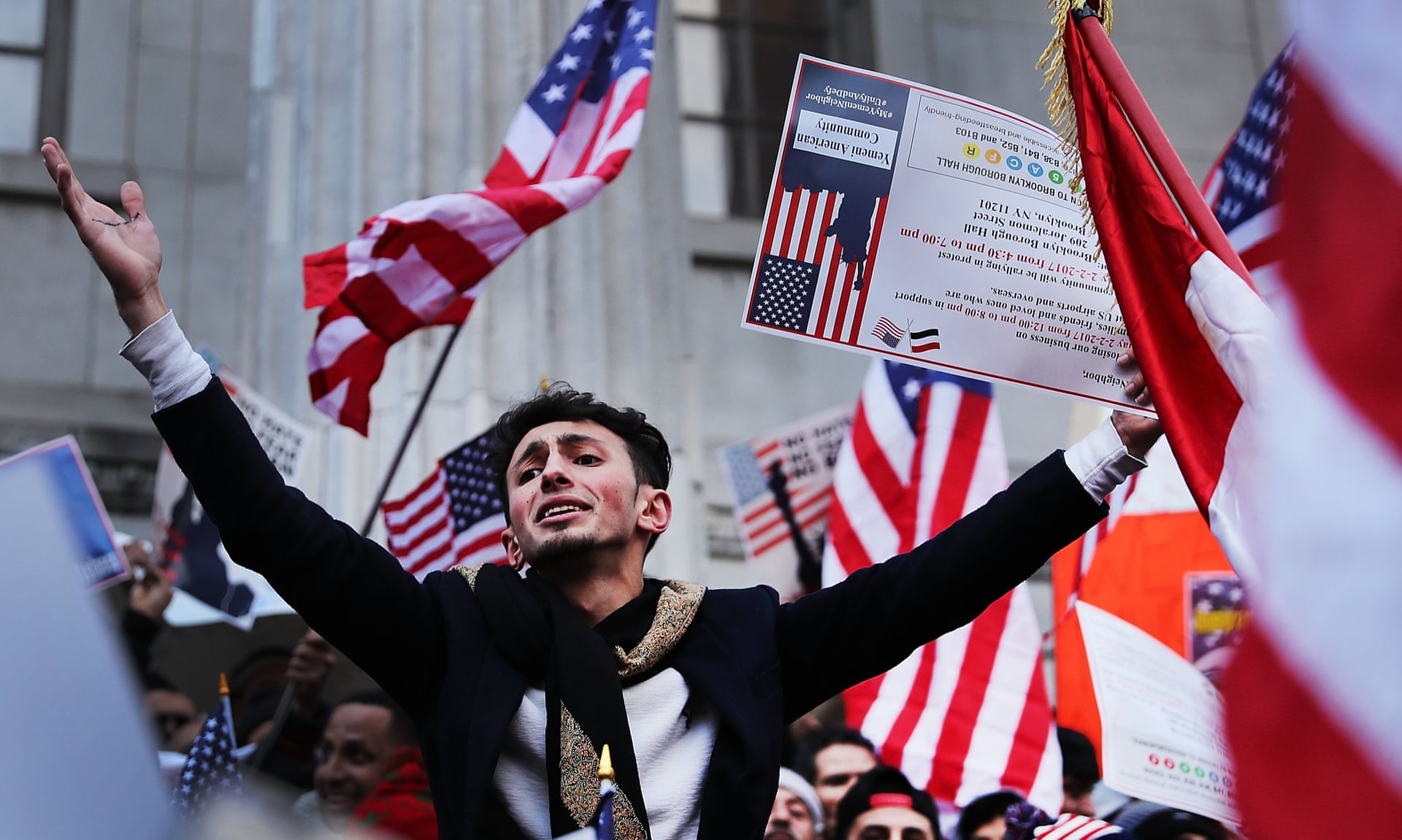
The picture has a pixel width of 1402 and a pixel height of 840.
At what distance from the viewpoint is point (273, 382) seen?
8.42 meters

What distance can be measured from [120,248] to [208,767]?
236cm

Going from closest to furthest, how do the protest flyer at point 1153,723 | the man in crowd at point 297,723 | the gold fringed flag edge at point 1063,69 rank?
the gold fringed flag edge at point 1063,69, the protest flyer at point 1153,723, the man in crowd at point 297,723

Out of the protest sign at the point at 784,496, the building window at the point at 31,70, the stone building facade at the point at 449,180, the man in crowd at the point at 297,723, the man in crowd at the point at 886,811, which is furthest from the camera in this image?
the building window at the point at 31,70

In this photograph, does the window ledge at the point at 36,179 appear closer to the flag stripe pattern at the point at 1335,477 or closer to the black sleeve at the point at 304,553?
the black sleeve at the point at 304,553

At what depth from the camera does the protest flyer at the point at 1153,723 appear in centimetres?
492

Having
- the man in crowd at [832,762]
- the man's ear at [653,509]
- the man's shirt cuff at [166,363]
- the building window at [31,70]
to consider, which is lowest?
the man in crowd at [832,762]

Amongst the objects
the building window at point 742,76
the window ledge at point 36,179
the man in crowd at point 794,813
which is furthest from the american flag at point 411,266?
the building window at point 742,76

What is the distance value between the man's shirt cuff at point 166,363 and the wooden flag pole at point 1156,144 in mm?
1883

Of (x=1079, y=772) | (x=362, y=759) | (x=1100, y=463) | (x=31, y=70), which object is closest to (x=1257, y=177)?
(x=1079, y=772)

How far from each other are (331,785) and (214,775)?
1.72ft

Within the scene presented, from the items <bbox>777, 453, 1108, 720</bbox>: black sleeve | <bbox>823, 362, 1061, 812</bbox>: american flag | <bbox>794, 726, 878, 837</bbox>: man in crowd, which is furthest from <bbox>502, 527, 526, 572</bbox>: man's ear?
<bbox>794, 726, 878, 837</bbox>: man in crowd

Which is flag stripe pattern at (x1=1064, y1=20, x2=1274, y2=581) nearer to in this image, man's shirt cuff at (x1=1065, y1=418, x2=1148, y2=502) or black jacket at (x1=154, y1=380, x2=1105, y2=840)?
man's shirt cuff at (x1=1065, y1=418, x2=1148, y2=502)

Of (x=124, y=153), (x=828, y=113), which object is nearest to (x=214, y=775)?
(x=828, y=113)

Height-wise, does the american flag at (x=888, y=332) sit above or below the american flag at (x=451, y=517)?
above
